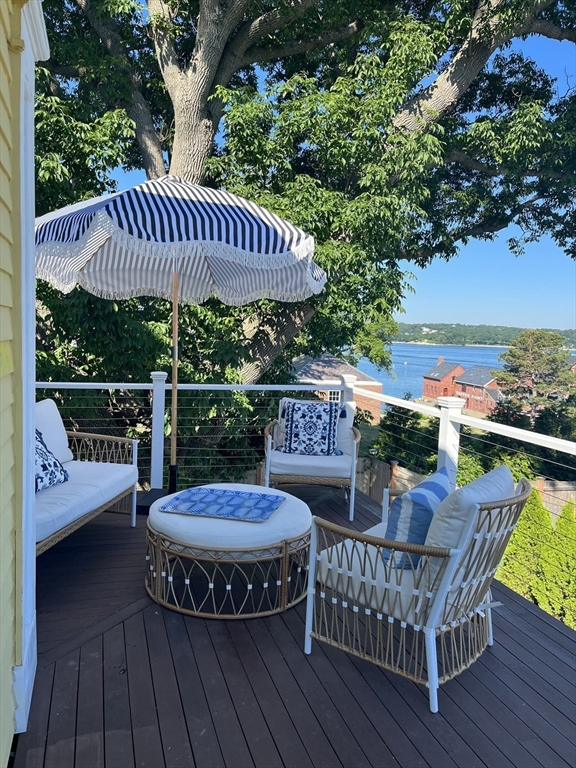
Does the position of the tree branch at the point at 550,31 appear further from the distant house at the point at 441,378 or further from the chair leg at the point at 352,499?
the distant house at the point at 441,378

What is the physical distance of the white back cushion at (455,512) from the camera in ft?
6.35

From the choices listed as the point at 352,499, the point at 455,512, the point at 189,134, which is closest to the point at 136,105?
the point at 189,134

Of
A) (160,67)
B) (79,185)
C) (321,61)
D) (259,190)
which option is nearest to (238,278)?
(259,190)

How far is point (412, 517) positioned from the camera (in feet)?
7.04

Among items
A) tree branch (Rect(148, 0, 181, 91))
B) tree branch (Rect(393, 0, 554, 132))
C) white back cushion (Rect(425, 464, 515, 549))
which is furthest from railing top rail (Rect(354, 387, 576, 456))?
tree branch (Rect(148, 0, 181, 91))

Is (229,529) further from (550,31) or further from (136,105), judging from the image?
(550,31)

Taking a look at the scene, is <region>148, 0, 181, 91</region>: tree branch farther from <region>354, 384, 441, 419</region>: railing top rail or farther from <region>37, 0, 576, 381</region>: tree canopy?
<region>354, 384, 441, 419</region>: railing top rail

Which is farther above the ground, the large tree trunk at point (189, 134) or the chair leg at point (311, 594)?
the large tree trunk at point (189, 134)

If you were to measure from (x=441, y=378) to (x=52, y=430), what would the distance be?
86.9 ft

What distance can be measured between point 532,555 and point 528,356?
1680cm

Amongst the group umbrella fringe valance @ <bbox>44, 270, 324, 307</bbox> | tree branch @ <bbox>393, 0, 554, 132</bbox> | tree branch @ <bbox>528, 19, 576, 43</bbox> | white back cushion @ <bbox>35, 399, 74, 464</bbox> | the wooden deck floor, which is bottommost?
the wooden deck floor

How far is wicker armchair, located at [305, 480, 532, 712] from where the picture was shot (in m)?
1.99

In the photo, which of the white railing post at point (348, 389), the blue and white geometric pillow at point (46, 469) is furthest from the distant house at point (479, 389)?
the blue and white geometric pillow at point (46, 469)

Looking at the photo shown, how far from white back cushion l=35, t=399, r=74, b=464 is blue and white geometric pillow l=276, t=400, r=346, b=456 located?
174 centimetres
